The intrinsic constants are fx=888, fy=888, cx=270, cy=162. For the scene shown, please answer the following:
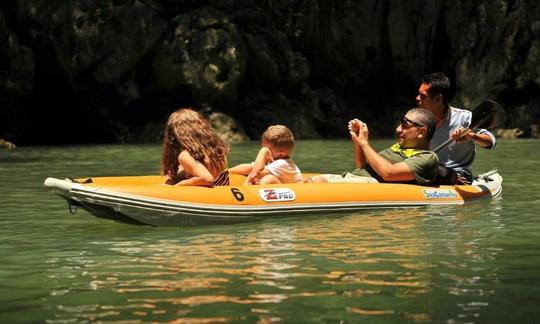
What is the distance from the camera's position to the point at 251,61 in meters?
31.4

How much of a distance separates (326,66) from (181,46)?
6192 millimetres

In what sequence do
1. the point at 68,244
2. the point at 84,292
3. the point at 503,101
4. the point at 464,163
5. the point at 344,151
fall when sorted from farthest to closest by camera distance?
the point at 503,101 < the point at 344,151 < the point at 464,163 < the point at 68,244 < the point at 84,292

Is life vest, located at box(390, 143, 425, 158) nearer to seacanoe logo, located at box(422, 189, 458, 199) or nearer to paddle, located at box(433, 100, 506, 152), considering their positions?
seacanoe logo, located at box(422, 189, 458, 199)

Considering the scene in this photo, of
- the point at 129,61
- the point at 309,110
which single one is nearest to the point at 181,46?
the point at 129,61

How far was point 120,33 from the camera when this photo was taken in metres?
30.1

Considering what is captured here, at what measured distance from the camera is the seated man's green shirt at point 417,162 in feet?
27.3

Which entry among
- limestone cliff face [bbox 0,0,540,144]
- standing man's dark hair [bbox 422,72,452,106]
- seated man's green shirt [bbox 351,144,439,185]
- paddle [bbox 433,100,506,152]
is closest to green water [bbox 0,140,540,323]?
seated man's green shirt [bbox 351,144,439,185]

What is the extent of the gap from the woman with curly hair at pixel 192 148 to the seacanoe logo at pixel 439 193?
2094 mm

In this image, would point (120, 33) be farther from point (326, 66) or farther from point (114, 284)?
point (114, 284)

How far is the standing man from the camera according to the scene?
862 centimetres

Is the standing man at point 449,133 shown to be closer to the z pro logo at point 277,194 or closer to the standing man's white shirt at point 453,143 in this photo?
the standing man's white shirt at point 453,143

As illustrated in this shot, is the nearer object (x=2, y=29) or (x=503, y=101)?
(x=2, y=29)

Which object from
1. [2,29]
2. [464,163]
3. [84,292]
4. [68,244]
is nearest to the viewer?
[84,292]

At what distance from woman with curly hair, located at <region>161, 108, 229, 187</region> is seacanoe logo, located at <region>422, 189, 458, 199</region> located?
2.09 meters
